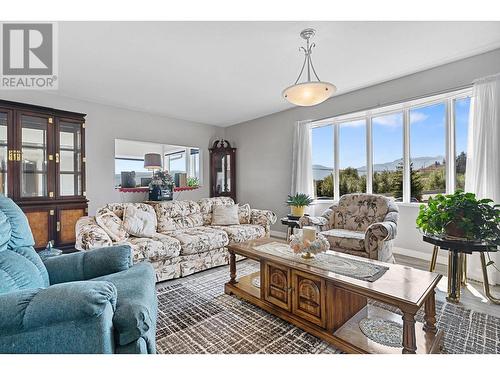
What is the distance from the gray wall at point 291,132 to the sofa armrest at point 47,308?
12.2 ft

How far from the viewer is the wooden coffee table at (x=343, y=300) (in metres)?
1.31

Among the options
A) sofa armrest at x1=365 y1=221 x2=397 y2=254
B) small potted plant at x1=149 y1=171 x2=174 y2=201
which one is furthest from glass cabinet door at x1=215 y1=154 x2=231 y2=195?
sofa armrest at x1=365 y1=221 x2=397 y2=254

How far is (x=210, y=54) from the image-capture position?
8.61 feet

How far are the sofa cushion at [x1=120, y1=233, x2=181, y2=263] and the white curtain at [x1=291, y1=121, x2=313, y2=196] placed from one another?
2.44 m

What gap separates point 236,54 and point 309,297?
8.03ft

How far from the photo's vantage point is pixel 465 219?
78.6 inches

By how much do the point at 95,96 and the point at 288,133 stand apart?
331 cm

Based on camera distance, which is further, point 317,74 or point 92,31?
point 317,74

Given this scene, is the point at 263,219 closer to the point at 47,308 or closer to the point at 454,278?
the point at 454,278
